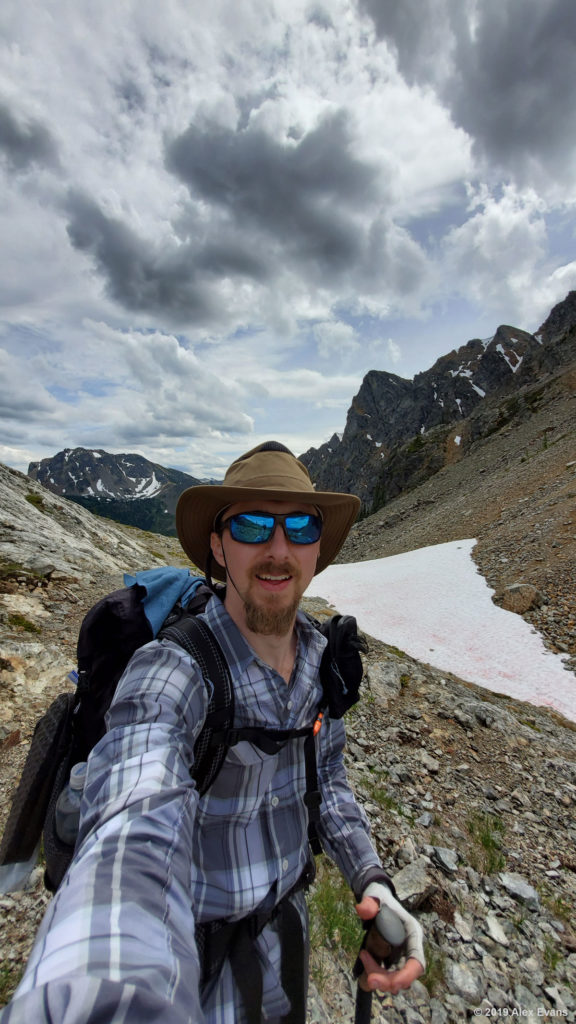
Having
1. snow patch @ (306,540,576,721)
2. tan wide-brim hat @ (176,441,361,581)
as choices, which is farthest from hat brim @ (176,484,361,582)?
snow patch @ (306,540,576,721)

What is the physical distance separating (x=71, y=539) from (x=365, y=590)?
57.2ft

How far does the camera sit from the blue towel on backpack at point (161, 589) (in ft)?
8.16

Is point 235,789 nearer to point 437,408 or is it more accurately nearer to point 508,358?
point 508,358

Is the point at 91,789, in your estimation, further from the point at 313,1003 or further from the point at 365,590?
the point at 365,590

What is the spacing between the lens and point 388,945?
2.14 m

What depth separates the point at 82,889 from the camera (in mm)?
1256

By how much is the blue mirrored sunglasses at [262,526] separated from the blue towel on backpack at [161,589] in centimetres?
45

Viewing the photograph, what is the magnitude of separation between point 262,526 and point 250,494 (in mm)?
245

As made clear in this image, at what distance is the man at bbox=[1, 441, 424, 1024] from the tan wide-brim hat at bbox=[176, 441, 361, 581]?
0.05 feet

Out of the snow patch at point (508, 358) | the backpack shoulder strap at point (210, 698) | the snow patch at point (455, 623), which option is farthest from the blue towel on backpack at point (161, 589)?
the snow patch at point (508, 358)

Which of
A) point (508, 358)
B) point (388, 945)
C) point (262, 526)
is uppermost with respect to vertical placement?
point (508, 358)

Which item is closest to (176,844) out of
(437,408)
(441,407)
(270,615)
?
(270,615)

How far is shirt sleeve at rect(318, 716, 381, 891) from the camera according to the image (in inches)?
101

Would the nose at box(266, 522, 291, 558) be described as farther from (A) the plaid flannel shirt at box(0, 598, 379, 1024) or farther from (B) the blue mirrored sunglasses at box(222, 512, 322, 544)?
(A) the plaid flannel shirt at box(0, 598, 379, 1024)
